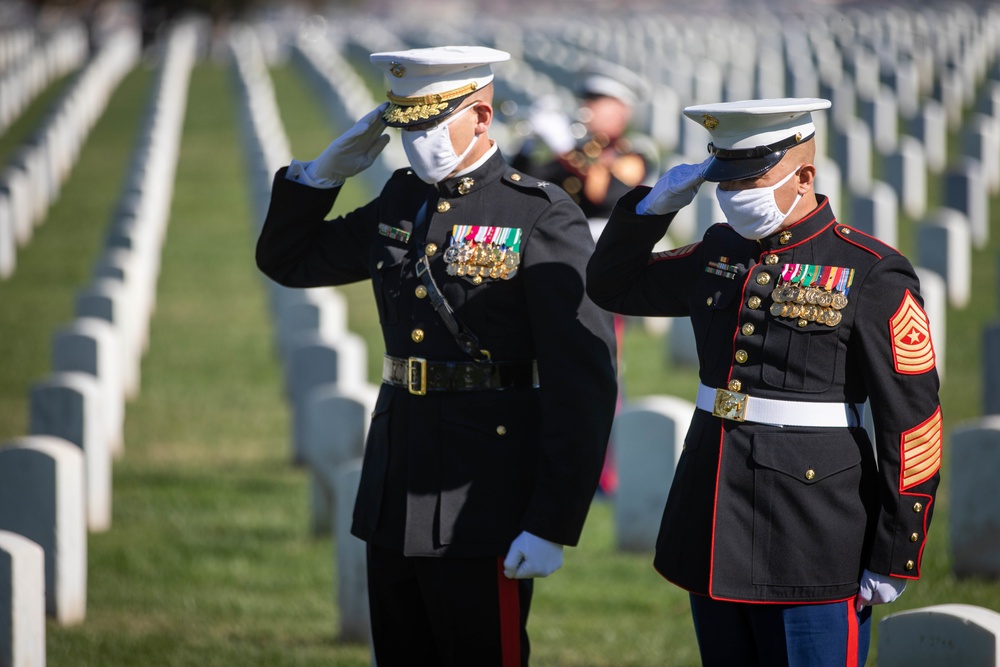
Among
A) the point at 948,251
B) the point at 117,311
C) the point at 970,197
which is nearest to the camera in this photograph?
the point at 117,311

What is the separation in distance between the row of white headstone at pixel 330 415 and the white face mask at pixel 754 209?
7.73 feet

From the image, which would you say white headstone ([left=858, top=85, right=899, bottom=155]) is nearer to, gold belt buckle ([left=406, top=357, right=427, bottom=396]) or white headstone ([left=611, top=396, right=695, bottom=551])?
white headstone ([left=611, top=396, right=695, bottom=551])

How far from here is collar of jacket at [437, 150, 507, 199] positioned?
363 cm

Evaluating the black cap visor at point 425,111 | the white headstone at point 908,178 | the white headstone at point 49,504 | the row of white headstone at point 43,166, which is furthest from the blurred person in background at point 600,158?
the row of white headstone at point 43,166

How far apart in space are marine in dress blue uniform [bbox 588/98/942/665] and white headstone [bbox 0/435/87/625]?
3.02 metres

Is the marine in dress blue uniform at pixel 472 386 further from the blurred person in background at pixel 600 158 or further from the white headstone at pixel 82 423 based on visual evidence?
the white headstone at pixel 82 423

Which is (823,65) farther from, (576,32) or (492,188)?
(492,188)

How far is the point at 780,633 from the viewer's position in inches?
125

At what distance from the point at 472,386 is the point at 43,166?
14.6 metres

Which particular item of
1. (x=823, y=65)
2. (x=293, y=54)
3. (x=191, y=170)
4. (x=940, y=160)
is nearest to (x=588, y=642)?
(x=940, y=160)

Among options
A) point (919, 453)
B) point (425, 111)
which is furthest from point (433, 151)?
point (919, 453)

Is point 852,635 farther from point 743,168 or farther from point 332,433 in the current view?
point 332,433

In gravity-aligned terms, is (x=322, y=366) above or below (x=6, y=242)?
below

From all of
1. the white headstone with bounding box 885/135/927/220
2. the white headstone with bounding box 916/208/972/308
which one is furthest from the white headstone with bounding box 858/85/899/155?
the white headstone with bounding box 916/208/972/308
